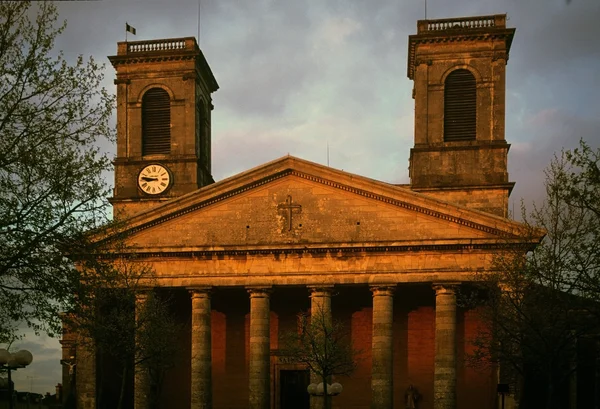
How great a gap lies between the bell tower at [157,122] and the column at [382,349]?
14520 millimetres

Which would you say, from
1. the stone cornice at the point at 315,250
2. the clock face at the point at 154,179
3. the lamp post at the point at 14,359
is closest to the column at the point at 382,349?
the stone cornice at the point at 315,250

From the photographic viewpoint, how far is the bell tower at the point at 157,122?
157ft

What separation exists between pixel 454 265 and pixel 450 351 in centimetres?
381

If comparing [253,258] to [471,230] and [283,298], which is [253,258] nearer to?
[283,298]

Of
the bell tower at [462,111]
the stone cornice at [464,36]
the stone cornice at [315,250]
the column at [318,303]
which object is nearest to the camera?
the stone cornice at [315,250]

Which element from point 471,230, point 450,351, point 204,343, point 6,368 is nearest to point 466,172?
point 471,230

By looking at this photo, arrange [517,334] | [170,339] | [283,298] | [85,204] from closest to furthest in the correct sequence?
[85,204] → [517,334] → [170,339] → [283,298]

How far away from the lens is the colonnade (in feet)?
124

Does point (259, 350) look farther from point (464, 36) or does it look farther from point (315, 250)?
point (464, 36)

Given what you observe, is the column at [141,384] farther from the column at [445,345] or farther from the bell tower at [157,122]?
the column at [445,345]

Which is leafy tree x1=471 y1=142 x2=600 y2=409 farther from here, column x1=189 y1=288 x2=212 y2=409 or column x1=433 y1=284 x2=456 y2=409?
column x1=189 y1=288 x2=212 y2=409

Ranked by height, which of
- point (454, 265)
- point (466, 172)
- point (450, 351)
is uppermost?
point (466, 172)

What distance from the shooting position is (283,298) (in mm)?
44344

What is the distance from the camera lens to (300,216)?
3909cm
